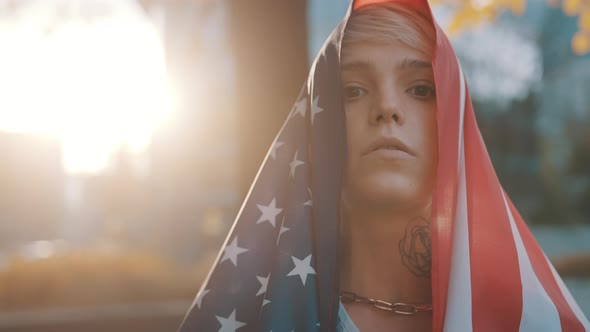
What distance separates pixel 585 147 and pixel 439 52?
12.1 meters

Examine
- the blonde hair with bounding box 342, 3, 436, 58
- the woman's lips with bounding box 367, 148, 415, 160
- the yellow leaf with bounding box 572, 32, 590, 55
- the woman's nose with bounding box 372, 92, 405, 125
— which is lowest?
the woman's lips with bounding box 367, 148, 415, 160

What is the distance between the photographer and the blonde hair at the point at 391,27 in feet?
5.02

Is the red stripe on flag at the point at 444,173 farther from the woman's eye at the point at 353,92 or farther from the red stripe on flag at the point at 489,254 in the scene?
the woman's eye at the point at 353,92

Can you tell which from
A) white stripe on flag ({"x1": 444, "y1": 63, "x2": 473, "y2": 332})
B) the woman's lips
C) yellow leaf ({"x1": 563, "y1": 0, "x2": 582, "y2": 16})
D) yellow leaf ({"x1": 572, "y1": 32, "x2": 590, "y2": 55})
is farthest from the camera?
yellow leaf ({"x1": 572, "y1": 32, "x2": 590, "y2": 55})

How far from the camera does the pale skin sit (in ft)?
4.89

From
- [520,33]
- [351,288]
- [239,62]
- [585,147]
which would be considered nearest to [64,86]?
[239,62]

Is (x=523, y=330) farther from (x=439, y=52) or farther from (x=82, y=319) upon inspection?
(x=82, y=319)

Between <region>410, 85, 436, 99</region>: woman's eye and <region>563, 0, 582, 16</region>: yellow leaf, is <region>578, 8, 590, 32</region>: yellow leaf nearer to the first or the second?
<region>563, 0, 582, 16</region>: yellow leaf

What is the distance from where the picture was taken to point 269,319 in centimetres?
143

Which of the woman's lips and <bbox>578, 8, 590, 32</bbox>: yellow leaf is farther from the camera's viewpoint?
<bbox>578, 8, 590, 32</bbox>: yellow leaf

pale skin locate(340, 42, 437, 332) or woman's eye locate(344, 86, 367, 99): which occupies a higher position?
woman's eye locate(344, 86, 367, 99)

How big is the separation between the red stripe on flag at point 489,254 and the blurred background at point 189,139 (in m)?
0.90

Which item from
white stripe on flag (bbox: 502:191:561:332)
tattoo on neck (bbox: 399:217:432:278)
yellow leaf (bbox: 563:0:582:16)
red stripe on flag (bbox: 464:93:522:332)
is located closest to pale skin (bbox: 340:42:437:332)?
tattoo on neck (bbox: 399:217:432:278)

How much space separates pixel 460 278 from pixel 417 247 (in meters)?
0.16
